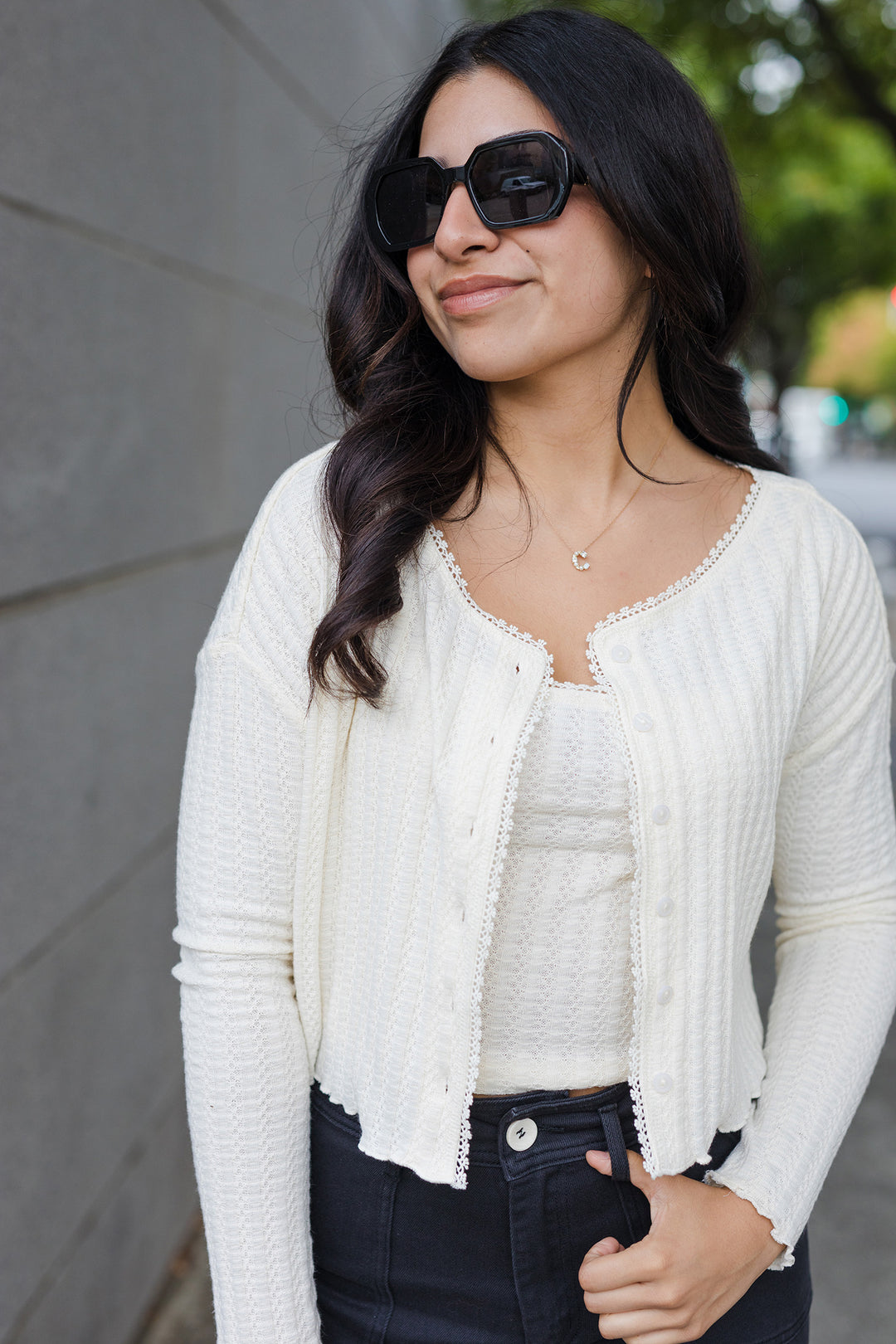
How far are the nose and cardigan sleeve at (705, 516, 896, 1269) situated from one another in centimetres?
65

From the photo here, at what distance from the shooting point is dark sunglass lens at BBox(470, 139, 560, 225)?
4.56ft

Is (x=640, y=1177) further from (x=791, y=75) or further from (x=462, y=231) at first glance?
(x=791, y=75)

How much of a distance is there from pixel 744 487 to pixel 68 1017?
1.70 metres

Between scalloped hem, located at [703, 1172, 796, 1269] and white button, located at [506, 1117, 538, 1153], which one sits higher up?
white button, located at [506, 1117, 538, 1153]

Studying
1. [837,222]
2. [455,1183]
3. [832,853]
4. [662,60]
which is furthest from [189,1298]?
[837,222]

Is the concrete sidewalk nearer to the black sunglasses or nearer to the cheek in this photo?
the cheek

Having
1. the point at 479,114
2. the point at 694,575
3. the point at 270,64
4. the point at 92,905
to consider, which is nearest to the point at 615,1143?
the point at 694,575

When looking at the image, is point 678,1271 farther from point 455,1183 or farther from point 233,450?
point 233,450

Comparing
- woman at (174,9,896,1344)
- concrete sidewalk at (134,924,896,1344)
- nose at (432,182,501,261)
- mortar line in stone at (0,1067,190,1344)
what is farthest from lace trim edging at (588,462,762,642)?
concrete sidewalk at (134,924,896,1344)

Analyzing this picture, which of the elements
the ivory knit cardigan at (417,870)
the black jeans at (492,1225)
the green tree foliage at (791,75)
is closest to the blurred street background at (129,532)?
the ivory knit cardigan at (417,870)

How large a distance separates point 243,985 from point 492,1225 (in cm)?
43

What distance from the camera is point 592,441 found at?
5.30ft

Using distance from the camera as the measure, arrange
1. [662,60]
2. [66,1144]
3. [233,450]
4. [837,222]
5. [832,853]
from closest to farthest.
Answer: [662,60], [832,853], [66,1144], [233,450], [837,222]

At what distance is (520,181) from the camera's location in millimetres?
1388
